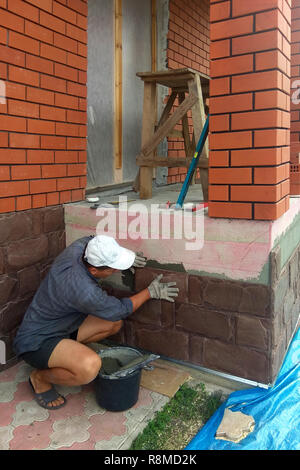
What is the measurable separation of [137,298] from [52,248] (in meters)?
0.89

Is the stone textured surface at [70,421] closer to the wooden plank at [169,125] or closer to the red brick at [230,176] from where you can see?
the red brick at [230,176]

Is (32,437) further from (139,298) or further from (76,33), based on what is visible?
(76,33)

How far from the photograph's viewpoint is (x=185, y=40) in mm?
5238

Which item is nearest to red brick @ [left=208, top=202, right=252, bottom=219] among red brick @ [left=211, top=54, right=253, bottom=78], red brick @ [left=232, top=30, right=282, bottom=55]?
red brick @ [left=211, top=54, right=253, bottom=78]

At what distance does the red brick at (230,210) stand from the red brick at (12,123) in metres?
1.37

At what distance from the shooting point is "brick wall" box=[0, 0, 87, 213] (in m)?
2.62

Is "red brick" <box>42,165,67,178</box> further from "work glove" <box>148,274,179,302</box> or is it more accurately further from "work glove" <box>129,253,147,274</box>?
"work glove" <box>148,274,179,302</box>

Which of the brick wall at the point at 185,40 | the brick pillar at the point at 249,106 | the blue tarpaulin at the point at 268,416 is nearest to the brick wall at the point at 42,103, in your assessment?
the brick pillar at the point at 249,106

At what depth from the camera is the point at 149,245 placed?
2854 millimetres

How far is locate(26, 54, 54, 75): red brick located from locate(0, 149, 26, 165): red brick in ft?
1.94

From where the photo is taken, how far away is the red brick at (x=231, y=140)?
2406mm
